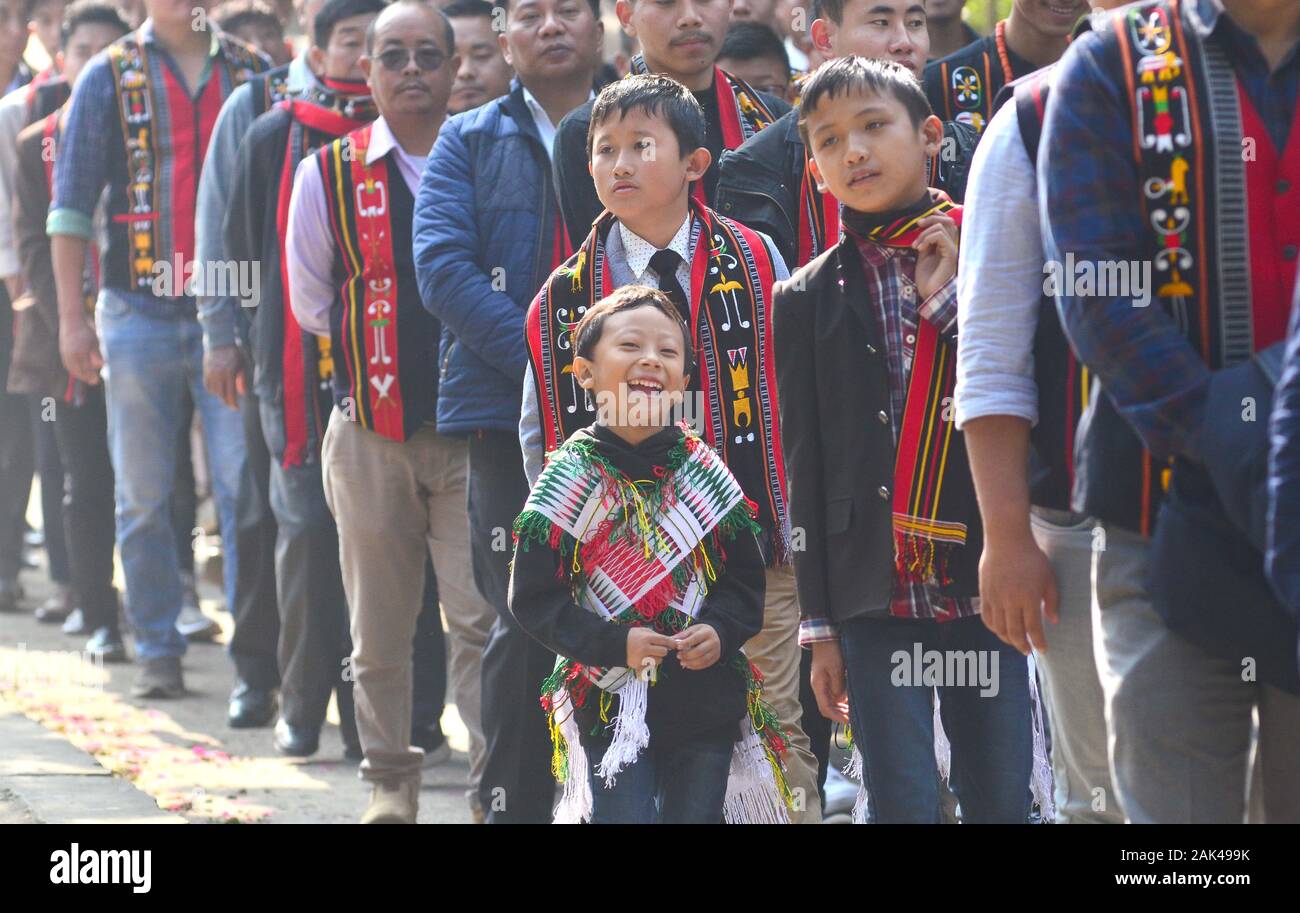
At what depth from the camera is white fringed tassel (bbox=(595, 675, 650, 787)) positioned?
13.8 ft

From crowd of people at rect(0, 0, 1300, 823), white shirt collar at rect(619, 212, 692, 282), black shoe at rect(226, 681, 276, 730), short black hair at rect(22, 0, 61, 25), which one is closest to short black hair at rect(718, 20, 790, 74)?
crowd of people at rect(0, 0, 1300, 823)

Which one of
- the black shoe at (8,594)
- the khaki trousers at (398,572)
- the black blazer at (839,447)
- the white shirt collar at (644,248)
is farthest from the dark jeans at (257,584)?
the black blazer at (839,447)

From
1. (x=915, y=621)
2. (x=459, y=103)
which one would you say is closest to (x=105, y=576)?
(x=459, y=103)

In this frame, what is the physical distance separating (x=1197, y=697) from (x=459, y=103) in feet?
15.8

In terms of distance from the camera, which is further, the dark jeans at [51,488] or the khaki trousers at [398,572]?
the dark jeans at [51,488]

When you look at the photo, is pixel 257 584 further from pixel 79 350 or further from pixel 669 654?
pixel 669 654

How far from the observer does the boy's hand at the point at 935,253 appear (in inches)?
163

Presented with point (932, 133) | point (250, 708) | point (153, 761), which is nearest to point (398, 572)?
point (153, 761)

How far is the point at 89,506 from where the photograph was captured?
28.7ft

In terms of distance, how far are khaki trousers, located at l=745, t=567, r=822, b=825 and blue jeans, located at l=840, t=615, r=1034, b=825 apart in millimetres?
682

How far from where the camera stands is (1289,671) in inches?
119

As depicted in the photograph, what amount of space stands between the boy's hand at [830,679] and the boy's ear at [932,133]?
1.04 m

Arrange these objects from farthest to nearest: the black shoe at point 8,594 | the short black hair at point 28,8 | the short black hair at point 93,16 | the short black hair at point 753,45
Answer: the short black hair at point 28,8 < the black shoe at point 8,594 < the short black hair at point 93,16 < the short black hair at point 753,45

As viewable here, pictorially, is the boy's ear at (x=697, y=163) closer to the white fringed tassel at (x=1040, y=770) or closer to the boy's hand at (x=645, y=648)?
the boy's hand at (x=645, y=648)
